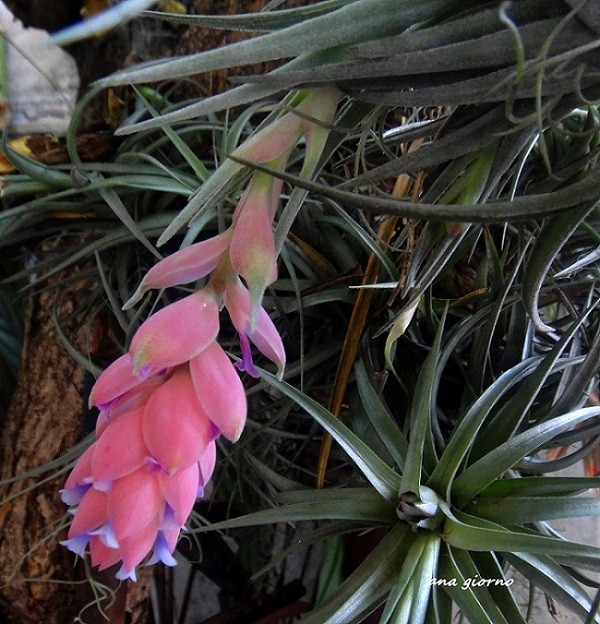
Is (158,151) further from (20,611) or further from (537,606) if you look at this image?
(537,606)

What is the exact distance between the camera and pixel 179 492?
0.23 meters

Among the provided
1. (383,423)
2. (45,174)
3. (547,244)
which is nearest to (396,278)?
(383,423)

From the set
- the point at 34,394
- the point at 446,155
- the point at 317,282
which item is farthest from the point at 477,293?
the point at 34,394

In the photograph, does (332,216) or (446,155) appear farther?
(332,216)

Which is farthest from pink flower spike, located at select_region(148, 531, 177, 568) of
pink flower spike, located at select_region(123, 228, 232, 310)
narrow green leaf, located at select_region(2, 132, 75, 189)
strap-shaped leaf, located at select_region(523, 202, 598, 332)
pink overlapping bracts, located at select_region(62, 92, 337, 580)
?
narrow green leaf, located at select_region(2, 132, 75, 189)

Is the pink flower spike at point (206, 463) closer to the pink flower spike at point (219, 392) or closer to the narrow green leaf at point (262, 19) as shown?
the pink flower spike at point (219, 392)

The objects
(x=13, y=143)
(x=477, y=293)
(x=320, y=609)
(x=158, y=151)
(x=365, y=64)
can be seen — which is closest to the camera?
(x=365, y=64)

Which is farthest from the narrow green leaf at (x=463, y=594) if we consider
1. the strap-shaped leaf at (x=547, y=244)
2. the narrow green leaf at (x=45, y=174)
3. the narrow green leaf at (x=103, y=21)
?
the narrow green leaf at (x=103, y=21)

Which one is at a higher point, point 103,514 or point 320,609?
point 103,514

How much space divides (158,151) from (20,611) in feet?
1.73

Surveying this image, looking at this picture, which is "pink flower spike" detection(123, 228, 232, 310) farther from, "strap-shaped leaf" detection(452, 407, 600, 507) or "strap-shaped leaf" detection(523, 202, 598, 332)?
"strap-shaped leaf" detection(452, 407, 600, 507)

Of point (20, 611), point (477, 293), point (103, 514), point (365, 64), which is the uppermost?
point (365, 64)

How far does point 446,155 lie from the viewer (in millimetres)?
232

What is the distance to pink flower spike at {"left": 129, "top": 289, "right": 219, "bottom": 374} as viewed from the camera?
8.5 inches
